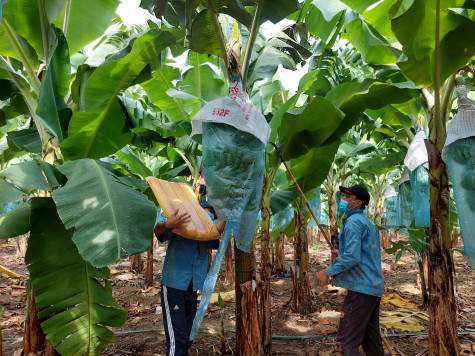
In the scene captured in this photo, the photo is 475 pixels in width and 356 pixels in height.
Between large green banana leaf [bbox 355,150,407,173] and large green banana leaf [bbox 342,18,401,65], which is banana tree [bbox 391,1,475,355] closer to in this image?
large green banana leaf [bbox 342,18,401,65]

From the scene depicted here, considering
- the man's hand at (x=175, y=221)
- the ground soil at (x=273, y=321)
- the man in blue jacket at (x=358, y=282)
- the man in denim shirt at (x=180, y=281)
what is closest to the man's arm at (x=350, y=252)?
the man in blue jacket at (x=358, y=282)

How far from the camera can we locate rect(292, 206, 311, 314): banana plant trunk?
5.36 m

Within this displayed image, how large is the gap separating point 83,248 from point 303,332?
12.0ft

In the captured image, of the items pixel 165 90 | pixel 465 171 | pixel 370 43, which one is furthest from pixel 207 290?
pixel 165 90

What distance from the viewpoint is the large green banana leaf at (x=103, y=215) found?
179cm

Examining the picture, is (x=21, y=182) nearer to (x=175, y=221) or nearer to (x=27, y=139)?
(x=175, y=221)

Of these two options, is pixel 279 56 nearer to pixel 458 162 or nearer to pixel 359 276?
pixel 458 162

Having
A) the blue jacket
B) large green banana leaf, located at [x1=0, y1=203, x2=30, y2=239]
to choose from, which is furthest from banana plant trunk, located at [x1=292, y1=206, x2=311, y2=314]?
large green banana leaf, located at [x1=0, y1=203, x2=30, y2=239]

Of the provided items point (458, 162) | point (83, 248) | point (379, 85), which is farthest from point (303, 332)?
point (83, 248)

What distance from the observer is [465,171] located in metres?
2.63

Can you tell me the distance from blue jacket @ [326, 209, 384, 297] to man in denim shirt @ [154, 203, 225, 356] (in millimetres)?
1137

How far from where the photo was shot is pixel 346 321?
3.08m

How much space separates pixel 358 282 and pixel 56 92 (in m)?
3.03

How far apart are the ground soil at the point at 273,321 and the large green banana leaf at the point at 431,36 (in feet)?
9.03
